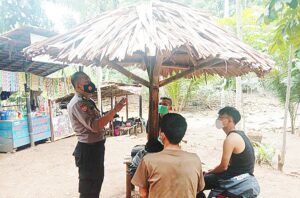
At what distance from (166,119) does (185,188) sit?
0.50 meters

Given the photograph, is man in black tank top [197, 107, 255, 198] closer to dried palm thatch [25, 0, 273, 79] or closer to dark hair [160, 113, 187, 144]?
dried palm thatch [25, 0, 273, 79]

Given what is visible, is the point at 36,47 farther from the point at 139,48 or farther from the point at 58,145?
the point at 58,145

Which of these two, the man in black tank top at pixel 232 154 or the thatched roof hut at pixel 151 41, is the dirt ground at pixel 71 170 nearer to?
the man in black tank top at pixel 232 154

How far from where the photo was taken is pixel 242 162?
2988 millimetres

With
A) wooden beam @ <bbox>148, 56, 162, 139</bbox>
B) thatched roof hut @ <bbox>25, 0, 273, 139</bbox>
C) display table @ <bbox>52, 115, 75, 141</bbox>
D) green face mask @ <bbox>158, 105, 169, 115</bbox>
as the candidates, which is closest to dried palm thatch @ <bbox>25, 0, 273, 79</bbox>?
thatched roof hut @ <bbox>25, 0, 273, 139</bbox>

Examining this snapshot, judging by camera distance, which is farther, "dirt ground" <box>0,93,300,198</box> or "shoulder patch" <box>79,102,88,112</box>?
"dirt ground" <box>0,93,300,198</box>

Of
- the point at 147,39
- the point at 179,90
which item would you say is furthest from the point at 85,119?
the point at 179,90

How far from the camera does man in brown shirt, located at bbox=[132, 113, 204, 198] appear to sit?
197cm

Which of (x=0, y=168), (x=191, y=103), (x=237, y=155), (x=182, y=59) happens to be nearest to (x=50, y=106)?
(x=0, y=168)

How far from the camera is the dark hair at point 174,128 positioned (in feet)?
6.71

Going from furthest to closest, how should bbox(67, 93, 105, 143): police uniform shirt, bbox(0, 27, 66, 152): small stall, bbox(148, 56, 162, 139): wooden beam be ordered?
bbox(0, 27, 66, 152): small stall, bbox(148, 56, 162, 139): wooden beam, bbox(67, 93, 105, 143): police uniform shirt

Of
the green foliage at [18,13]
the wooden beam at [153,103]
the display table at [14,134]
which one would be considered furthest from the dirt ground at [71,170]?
the green foliage at [18,13]

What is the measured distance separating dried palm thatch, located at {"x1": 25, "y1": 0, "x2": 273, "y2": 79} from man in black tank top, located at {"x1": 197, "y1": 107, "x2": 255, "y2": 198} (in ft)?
2.09

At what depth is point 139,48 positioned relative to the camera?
7.25ft
